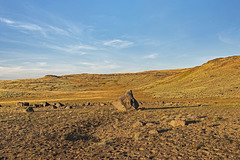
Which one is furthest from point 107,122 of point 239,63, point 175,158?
point 239,63

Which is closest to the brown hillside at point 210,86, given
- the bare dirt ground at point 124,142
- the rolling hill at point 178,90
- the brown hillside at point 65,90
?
the rolling hill at point 178,90

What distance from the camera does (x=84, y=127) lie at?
1182 centimetres

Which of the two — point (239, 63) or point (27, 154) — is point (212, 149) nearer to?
point (27, 154)

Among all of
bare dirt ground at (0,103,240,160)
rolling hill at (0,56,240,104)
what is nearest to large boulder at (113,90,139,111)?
bare dirt ground at (0,103,240,160)

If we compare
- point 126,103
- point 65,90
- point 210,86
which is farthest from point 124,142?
point 65,90

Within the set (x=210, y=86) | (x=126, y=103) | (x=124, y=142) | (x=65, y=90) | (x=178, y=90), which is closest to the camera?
(x=124, y=142)

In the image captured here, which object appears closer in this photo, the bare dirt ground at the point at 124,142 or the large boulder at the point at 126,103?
the bare dirt ground at the point at 124,142

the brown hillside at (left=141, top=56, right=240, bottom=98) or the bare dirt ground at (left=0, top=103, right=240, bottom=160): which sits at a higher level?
the brown hillside at (left=141, top=56, right=240, bottom=98)

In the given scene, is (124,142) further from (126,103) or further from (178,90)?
(178,90)

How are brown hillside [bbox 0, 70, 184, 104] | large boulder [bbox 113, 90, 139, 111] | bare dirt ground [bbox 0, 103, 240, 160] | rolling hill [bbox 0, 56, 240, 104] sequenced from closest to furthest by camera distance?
bare dirt ground [bbox 0, 103, 240, 160]
large boulder [bbox 113, 90, 139, 111]
rolling hill [bbox 0, 56, 240, 104]
brown hillside [bbox 0, 70, 184, 104]

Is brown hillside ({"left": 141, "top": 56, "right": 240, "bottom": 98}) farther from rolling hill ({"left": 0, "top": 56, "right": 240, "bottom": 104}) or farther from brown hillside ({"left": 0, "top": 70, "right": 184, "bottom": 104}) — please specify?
brown hillside ({"left": 0, "top": 70, "right": 184, "bottom": 104})

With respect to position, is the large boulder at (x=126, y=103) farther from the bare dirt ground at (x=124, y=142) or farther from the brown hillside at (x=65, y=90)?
the brown hillside at (x=65, y=90)

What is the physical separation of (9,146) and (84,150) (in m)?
3.81

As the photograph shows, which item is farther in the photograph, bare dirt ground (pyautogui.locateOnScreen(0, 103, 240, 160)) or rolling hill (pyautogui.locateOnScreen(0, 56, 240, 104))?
rolling hill (pyautogui.locateOnScreen(0, 56, 240, 104))
